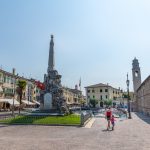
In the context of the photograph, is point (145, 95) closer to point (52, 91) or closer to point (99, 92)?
point (52, 91)

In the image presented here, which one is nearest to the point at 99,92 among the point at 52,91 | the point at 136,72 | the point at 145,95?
the point at 136,72

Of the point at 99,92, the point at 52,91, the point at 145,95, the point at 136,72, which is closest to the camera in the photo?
the point at 52,91

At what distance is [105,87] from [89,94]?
8942 mm

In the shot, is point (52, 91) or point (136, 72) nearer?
point (52, 91)

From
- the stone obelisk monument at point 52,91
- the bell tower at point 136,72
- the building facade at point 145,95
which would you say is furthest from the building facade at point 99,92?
the stone obelisk monument at point 52,91

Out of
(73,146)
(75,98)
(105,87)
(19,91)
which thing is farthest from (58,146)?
(75,98)

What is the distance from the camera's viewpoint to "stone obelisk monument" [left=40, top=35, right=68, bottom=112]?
36.5 m

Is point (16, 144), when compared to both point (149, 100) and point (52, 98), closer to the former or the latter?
point (52, 98)

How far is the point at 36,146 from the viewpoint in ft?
40.9

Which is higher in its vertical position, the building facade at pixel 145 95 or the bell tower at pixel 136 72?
the bell tower at pixel 136 72

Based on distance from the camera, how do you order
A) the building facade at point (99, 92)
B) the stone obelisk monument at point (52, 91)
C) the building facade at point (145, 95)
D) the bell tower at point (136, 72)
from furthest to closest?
the building facade at point (99, 92) < the bell tower at point (136, 72) < the building facade at point (145, 95) < the stone obelisk monument at point (52, 91)

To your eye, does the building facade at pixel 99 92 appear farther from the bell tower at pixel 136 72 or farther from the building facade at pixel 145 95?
the building facade at pixel 145 95

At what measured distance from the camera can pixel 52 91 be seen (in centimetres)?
3747

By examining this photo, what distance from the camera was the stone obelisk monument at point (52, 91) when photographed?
1438 inches
